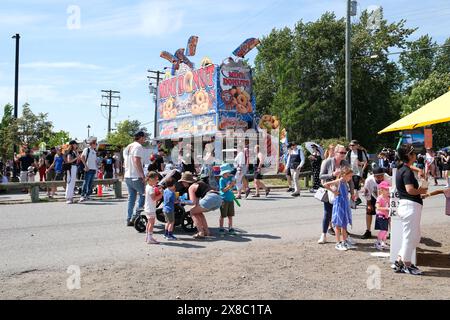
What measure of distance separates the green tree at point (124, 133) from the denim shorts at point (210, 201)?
4678 cm

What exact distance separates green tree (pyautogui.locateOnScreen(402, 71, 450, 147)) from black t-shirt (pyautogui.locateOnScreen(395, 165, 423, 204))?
4425 cm

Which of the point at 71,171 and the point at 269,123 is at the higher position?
the point at 269,123

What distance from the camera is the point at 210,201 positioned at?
→ 330 inches

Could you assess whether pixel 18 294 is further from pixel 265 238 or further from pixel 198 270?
pixel 265 238

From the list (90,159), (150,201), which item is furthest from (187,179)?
(90,159)

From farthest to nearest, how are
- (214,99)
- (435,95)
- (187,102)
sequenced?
1. (435,95)
2. (187,102)
3. (214,99)

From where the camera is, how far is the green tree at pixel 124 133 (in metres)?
57.0

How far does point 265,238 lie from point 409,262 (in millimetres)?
2944

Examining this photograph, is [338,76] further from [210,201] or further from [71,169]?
[210,201]

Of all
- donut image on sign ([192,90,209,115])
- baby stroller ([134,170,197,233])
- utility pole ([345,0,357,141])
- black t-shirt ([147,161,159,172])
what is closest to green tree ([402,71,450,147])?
utility pole ([345,0,357,141])

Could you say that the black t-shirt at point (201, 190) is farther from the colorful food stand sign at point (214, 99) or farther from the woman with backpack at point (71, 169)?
the colorful food stand sign at point (214, 99)

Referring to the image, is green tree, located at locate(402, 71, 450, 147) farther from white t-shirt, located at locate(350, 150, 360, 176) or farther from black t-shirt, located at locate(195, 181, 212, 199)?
black t-shirt, located at locate(195, 181, 212, 199)

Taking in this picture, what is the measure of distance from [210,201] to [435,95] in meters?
44.2

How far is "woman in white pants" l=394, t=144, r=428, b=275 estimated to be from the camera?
5.96m
